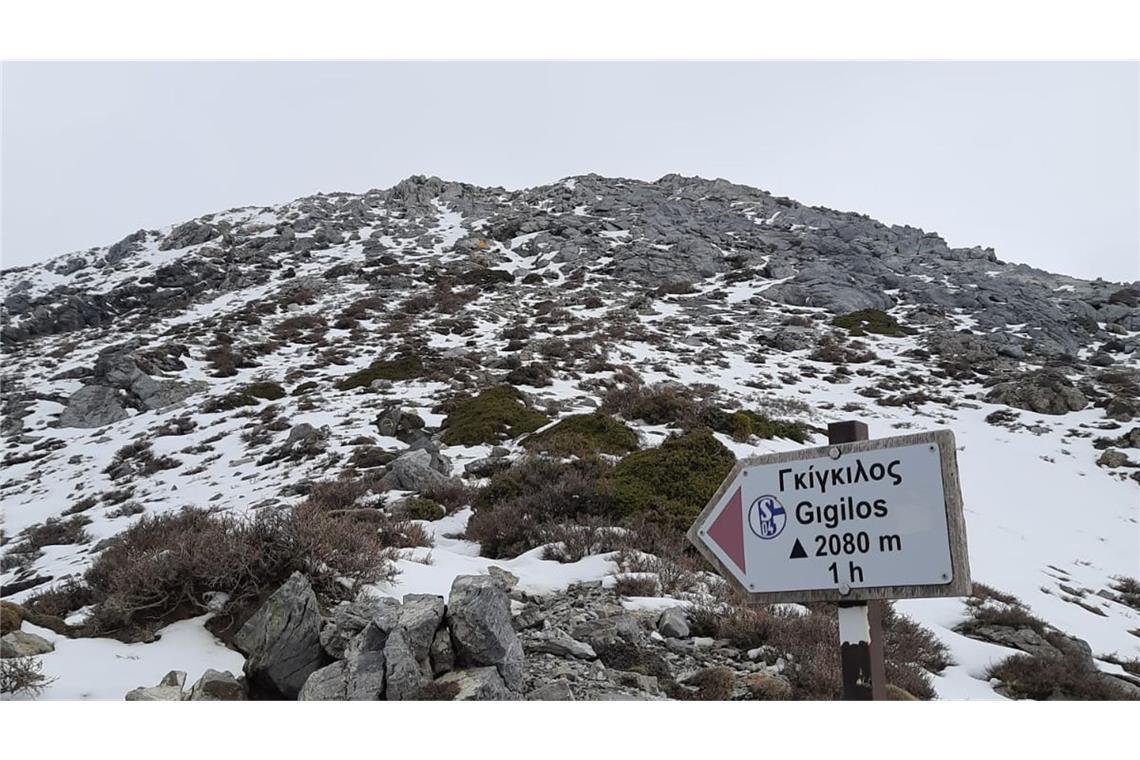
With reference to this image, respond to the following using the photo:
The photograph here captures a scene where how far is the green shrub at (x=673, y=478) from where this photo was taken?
31.0 ft

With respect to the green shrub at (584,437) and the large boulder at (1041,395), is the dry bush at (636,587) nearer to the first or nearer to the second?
the green shrub at (584,437)

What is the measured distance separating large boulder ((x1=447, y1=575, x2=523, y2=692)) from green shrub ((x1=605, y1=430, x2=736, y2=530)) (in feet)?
15.5

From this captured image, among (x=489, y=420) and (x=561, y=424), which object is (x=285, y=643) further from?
(x=489, y=420)

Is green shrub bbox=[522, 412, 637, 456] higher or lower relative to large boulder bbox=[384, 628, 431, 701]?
higher

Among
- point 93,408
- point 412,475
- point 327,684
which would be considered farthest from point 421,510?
point 93,408

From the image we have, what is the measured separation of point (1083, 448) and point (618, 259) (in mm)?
31878

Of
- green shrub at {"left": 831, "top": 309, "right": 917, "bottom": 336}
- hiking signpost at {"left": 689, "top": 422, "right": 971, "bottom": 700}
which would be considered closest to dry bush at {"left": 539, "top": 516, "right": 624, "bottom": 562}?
hiking signpost at {"left": 689, "top": 422, "right": 971, "bottom": 700}

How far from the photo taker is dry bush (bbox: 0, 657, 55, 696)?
13.7 ft

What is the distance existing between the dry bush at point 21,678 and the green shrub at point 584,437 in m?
8.48

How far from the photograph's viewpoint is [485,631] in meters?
4.37

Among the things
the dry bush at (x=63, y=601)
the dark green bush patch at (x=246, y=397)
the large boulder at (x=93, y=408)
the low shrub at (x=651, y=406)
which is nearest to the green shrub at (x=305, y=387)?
the dark green bush patch at (x=246, y=397)

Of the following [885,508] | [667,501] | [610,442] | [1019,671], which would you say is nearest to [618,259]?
[610,442]

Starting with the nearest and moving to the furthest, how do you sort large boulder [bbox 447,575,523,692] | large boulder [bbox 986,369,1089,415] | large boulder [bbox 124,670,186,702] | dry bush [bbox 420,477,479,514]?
large boulder [bbox 124,670,186,702] → large boulder [bbox 447,575,523,692] → dry bush [bbox 420,477,479,514] → large boulder [bbox 986,369,1089,415]

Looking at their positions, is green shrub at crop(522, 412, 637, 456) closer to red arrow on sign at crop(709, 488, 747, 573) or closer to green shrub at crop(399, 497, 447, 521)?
green shrub at crop(399, 497, 447, 521)
